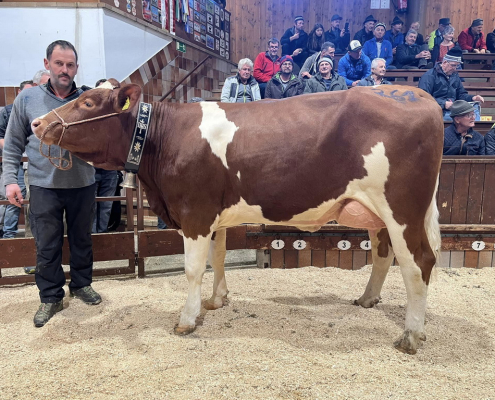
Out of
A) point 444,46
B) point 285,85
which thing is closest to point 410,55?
point 444,46

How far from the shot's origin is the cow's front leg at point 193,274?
2.70 meters

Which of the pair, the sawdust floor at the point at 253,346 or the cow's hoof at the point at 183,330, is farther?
the cow's hoof at the point at 183,330

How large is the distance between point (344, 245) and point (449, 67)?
417 centimetres

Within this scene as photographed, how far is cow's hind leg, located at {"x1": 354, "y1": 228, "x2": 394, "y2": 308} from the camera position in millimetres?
3059

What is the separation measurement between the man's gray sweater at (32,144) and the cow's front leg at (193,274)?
109 centimetres

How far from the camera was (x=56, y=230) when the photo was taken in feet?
9.82

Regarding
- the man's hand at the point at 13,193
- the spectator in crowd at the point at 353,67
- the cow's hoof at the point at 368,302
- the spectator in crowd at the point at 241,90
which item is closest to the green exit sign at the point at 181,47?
the spectator in crowd at the point at 241,90

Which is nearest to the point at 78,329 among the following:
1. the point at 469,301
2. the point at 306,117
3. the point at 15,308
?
the point at 15,308

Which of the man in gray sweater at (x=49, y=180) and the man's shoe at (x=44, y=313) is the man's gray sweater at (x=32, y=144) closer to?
the man in gray sweater at (x=49, y=180)

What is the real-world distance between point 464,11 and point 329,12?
420 centimetres

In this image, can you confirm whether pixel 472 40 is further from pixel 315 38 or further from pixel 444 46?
pixel 315 38

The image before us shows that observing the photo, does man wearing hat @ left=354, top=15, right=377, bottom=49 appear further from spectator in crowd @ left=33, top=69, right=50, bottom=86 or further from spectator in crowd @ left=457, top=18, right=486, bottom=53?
spectator in crowd @ left=33, top=69, right=50, bottom=86

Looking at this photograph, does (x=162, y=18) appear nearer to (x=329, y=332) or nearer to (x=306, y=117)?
(x=306, y=117)

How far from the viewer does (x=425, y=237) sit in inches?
99.4
